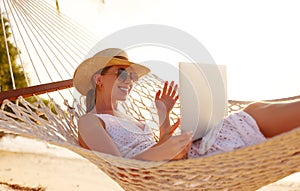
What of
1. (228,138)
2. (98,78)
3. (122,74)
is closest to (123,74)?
(122,74)

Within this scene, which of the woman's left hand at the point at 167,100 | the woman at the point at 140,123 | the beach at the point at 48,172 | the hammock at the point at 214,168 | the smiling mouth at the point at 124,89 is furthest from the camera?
the beach at the point at 48,172

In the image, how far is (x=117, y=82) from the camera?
1.77 metres

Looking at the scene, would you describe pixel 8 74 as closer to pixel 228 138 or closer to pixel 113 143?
pixel 113 143

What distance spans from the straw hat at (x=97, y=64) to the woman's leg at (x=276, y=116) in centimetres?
62

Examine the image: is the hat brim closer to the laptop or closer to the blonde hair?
the blonde hair

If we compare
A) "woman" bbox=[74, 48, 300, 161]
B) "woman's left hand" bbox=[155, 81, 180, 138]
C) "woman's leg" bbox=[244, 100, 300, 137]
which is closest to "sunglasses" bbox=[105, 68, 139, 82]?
"woman" bbox=[74, 48, 300, 161]

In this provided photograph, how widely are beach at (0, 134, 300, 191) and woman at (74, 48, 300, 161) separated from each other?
149cm

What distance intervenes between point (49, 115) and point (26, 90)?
0.25m

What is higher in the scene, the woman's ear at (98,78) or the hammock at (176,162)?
the woman's ear at (98,78)

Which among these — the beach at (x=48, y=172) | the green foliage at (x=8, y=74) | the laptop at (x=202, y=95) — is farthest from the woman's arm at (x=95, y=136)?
the green foliage at (x=8, y=74)

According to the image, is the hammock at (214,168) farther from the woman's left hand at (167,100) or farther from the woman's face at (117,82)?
the woman's face at (117,82)

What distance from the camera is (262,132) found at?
1365 mm

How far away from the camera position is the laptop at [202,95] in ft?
4.87

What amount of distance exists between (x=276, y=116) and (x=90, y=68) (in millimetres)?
857
